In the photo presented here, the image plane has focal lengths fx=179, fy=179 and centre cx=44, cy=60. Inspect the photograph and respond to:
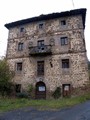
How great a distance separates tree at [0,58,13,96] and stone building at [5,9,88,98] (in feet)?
3.61

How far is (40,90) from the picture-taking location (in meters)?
24.1

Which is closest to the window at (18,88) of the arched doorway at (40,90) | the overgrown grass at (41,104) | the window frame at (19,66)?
the window frame at (19,66)

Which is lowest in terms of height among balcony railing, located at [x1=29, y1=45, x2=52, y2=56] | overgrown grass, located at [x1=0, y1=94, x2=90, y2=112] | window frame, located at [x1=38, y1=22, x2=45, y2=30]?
overgrown grass, located at [x1=0, y1=94, x2=90, y2=112]

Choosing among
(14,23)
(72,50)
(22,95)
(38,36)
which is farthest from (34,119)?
(14,23)

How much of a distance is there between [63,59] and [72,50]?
1662mm

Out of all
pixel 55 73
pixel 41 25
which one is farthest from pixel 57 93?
pixel 41 25

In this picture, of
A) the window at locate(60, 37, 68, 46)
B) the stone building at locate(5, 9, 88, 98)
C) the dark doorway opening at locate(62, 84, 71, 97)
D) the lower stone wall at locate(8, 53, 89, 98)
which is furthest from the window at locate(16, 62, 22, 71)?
the dark doorway opening at locate(62, 84, 71, 97)

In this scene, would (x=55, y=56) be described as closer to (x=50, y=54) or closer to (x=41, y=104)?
(x=50, y=54)

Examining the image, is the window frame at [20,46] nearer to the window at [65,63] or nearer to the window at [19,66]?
the window at [19,66]

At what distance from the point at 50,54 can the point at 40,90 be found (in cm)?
502

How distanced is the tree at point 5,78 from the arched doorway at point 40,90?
12.9 ft

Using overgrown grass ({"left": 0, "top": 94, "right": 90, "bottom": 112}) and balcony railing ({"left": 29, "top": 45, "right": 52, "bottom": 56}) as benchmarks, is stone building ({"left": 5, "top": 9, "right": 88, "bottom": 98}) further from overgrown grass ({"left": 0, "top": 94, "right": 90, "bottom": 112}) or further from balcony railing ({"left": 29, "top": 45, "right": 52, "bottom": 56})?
overgrown grass ({"left": 0, "top": 94, "right": 90, "bottom": 112})

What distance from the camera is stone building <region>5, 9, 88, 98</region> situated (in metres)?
22.8

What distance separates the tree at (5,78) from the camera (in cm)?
2378
